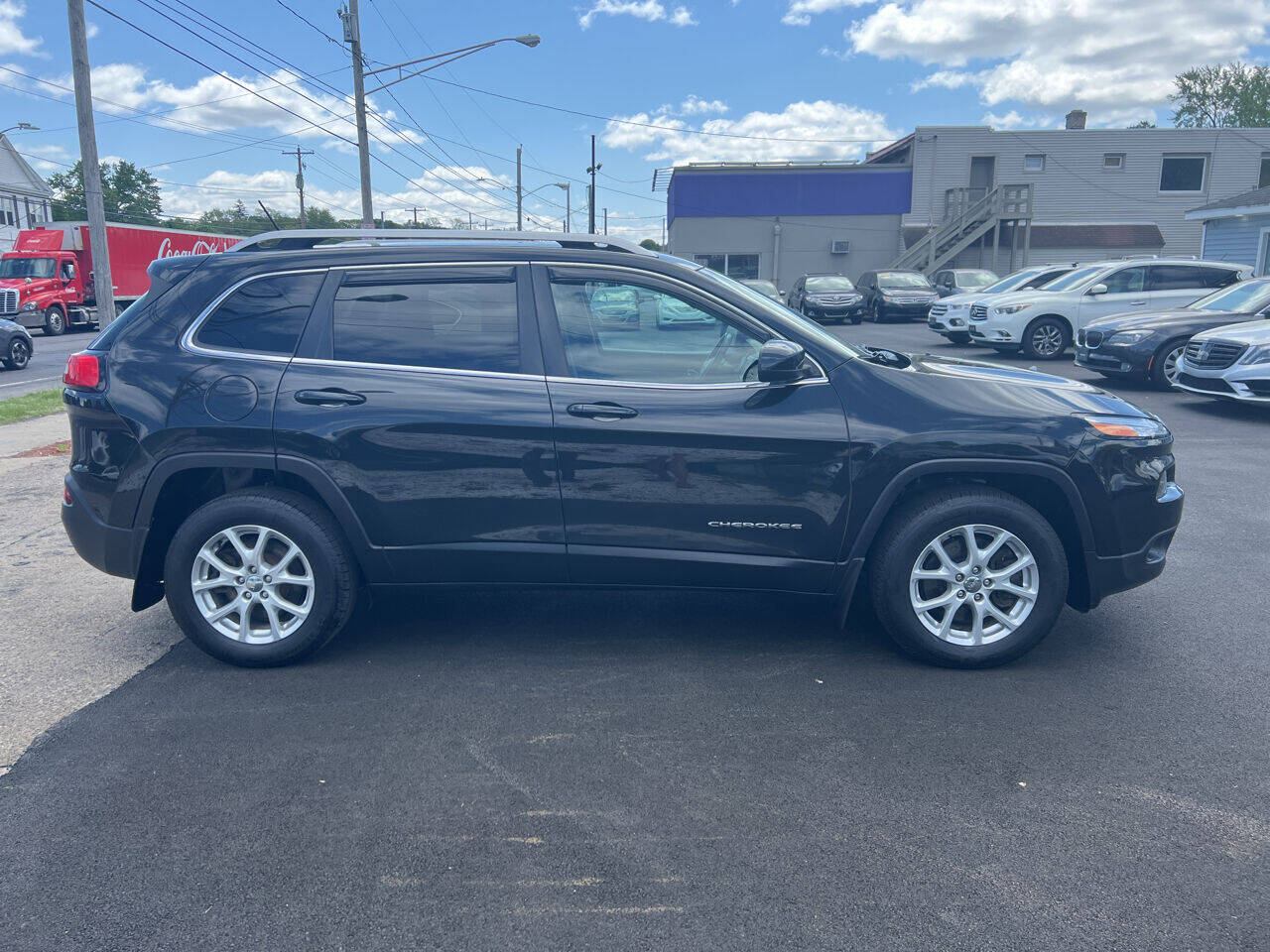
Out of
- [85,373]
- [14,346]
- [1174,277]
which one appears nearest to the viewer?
[85,373]

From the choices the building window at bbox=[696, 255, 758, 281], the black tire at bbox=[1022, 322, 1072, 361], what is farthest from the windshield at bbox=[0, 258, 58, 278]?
the black tire at bbox=[1022, 322, 1072, 361]

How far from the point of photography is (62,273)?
31688 mm

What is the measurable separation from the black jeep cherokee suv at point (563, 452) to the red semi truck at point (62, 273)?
28848 mm

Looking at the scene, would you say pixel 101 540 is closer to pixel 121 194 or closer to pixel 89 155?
pixel 89 155

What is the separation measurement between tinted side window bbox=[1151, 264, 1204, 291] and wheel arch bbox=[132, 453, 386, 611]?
16479 mm

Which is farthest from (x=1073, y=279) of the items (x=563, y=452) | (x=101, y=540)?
(x=101, y=540)

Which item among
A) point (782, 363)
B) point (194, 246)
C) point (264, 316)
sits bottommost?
point (782, 363)

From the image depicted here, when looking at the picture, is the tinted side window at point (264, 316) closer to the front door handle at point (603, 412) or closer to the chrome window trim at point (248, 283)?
the chrome window trim at point (248, 283)

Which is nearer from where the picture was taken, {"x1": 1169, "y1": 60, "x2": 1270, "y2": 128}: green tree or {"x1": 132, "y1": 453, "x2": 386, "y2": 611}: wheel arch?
{"x1": 132, "y1": 453, "x2": 386, "y2": 611}: wheel arch

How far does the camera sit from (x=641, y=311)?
13.9 feet

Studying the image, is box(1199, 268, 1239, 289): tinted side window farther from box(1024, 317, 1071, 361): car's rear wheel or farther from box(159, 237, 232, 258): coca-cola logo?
box(159, 237, 232, 258): coca-cola logo

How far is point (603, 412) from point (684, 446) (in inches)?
14.1

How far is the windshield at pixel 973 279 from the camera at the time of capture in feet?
90.1

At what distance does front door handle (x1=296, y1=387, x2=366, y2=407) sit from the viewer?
13.6 feet
